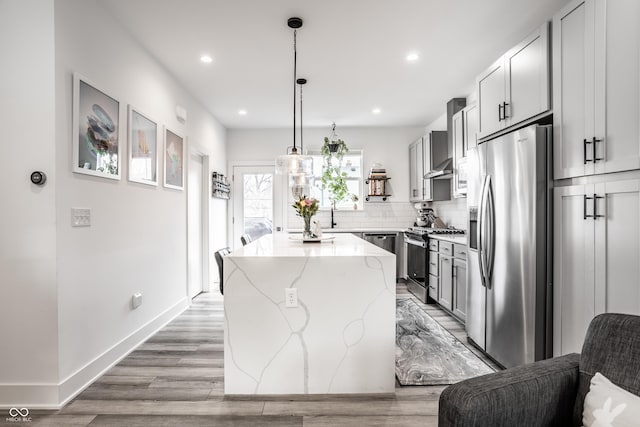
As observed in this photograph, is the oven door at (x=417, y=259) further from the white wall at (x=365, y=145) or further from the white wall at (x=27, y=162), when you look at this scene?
the white wall at (x=27, y=162)

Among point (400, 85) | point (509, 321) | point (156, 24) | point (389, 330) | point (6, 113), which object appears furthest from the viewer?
point (400, 85)

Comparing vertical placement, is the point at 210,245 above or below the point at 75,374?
above

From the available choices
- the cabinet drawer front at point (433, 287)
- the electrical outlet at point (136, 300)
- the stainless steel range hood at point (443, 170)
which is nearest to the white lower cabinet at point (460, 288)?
the cabinet drawer front at point (433, 287)

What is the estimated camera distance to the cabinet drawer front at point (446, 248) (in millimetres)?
3914

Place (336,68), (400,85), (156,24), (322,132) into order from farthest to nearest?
(322,132) → (400,85) → (336,68) → (156,24)

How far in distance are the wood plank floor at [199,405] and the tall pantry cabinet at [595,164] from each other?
1.09 m

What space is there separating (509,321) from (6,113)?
3501 mm

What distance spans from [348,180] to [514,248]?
4.10m

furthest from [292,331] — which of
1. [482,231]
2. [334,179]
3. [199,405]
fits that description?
[334,179]

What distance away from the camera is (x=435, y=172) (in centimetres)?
492

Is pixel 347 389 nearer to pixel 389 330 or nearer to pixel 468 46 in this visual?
pixel 389 330

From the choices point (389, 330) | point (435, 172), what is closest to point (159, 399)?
point (389, 330)

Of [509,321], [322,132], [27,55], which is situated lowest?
[509,321]

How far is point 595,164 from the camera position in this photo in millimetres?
1949
